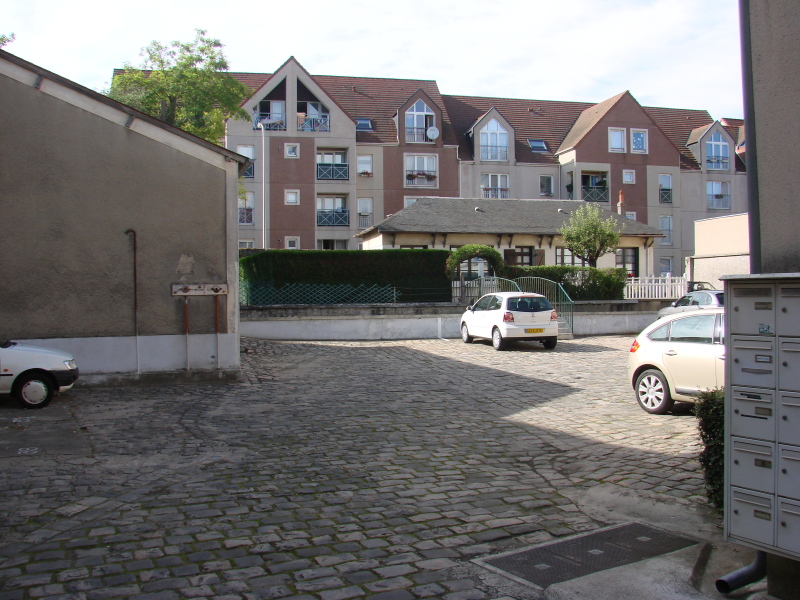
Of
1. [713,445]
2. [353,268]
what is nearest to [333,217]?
[353,268]

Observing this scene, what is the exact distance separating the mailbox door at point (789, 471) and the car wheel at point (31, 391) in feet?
34.4

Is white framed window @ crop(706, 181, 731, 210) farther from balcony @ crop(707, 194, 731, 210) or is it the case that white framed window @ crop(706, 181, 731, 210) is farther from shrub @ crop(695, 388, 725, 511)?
shrub @ crop(695, 388, 725, 511)

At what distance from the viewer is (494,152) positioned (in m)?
47.6

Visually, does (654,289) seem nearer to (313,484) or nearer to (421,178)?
(421,178)

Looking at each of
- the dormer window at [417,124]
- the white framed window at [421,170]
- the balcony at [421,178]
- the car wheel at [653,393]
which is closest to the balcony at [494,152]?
the white framed window at [421,170]

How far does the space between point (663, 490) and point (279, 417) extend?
5835mm

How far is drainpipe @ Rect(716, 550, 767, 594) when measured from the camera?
4.36 m

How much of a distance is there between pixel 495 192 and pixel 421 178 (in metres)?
5.44

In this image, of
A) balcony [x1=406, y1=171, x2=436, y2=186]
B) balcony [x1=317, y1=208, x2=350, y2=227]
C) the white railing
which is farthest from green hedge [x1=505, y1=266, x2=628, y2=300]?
balcony [x1=406, y1=171, x2=436, y2=186]

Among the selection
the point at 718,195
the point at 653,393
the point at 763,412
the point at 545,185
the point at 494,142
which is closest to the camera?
the point at 763,412

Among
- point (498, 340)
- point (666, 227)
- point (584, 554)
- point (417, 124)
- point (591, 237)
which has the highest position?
point (417, 124)

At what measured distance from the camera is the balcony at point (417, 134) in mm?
46219

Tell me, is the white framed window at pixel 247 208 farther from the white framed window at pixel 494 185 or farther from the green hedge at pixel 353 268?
the green hedge at pixel 353 268

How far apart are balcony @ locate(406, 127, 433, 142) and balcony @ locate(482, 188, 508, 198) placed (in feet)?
17.1
